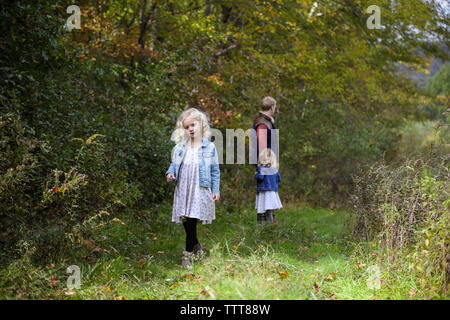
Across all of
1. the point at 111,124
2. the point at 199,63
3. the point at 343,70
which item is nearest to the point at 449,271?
the point at 111,124

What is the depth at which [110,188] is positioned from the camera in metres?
5.95

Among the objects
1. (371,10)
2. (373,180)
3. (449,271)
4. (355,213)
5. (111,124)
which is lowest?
Result: (449,271)

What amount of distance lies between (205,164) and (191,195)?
390 millimetres

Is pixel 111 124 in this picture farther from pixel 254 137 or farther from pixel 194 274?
pixel 194 274

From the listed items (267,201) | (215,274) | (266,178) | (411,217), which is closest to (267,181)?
(266,178)

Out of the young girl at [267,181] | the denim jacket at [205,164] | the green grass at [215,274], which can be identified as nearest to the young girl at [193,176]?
the denim jacket at [205,164]

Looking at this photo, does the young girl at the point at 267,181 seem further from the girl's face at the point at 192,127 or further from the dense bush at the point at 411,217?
the girl's face at the point at 192,127

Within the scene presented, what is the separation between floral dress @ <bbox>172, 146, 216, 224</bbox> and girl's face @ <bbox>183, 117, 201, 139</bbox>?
170 mm

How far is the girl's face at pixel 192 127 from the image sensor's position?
5.70 meters

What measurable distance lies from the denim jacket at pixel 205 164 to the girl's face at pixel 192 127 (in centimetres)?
12

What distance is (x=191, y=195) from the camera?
5551 mm

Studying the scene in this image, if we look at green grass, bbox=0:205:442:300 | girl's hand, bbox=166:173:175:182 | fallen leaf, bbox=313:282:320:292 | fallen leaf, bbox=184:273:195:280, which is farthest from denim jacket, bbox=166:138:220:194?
fallen leaf, bbox=313:282:320:292
